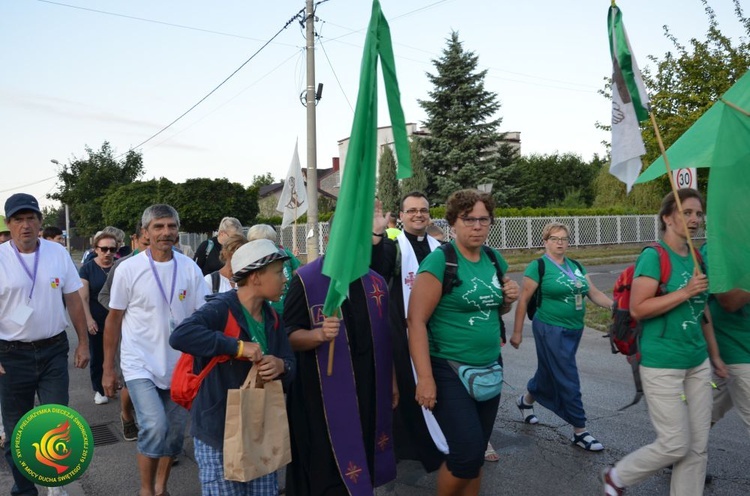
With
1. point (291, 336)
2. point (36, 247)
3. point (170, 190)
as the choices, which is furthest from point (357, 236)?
point (170, 190)

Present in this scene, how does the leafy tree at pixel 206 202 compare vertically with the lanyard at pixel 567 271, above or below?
above

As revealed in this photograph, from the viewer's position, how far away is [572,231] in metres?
33.5

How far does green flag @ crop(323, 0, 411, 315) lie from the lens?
3223mm

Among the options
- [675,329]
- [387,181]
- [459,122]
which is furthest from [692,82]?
[387,181]

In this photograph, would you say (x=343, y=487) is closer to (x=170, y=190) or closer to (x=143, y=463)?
(x=143, y=463)

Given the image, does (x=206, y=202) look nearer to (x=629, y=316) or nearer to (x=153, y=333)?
(x=153, y=333)

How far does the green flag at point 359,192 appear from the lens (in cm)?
322

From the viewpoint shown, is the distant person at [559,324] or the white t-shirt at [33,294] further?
the distant person at [559,324]

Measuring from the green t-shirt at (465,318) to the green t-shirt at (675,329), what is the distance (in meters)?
0.87

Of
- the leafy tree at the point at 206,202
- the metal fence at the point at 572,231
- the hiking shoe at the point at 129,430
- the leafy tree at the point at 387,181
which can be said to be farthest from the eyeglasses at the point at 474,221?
the leafy tree at the point at 387,181

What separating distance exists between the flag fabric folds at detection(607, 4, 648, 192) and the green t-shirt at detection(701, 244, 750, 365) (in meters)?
0.68

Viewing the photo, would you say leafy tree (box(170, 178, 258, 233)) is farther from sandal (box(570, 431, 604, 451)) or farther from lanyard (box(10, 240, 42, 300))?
sandal (box(570, 431, 604, 451))

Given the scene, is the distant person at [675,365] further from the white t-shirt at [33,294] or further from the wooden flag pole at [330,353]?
the white t-shirt at [33,294]

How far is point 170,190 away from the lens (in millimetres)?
34656
